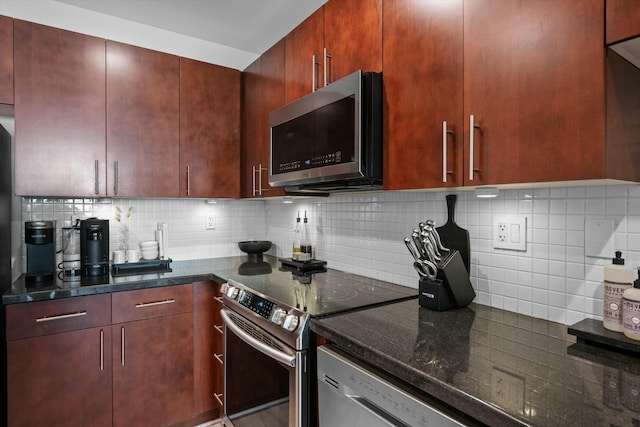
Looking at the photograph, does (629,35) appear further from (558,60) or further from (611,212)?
(611,212)

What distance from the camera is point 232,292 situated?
184 centimetres

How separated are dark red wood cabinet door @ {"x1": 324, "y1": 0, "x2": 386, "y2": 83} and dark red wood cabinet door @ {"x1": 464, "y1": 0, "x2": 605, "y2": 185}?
43 centimetres

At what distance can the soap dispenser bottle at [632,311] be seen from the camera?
0.94m

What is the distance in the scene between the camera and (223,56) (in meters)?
2.85

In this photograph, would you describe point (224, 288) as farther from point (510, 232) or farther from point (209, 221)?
point (510, 232)

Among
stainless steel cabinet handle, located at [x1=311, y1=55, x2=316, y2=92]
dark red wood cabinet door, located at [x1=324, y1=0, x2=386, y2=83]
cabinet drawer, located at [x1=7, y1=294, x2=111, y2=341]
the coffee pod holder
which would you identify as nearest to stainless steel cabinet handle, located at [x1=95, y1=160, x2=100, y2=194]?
cabinet drawer, located at [x1=7, y1=294, x2=111, y2=341]

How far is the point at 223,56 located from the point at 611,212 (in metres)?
2.73

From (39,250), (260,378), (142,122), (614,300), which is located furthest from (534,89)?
(39,250)

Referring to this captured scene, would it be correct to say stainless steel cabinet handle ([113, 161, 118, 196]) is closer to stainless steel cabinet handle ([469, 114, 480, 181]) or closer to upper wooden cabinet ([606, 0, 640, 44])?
stainless steel cabinet handle ([469, 114, 480, 181])

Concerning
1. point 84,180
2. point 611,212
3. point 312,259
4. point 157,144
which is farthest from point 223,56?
point 611,212

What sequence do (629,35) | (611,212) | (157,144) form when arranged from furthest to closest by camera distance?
(157,144), (611,212), (629,35)

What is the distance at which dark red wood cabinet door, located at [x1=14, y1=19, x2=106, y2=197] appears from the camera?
1.92 meters

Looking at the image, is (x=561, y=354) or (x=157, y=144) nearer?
(x=561, y=354)

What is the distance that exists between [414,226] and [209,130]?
1.59 metres
